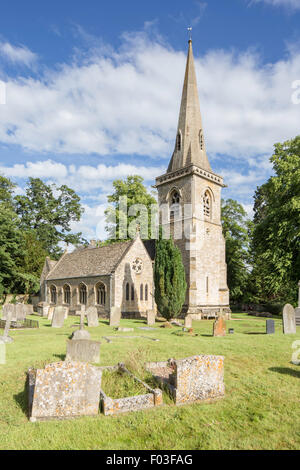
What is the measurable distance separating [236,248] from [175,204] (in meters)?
11.6

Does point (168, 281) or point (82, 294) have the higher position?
point (168, 281)

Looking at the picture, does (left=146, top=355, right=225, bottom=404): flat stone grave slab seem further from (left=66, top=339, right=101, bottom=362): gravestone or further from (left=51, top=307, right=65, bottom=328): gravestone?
(left=51, top=307, right=65, bottom=328): gravestone

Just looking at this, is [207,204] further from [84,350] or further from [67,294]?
[84,350]

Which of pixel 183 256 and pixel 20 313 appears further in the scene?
pixel 183 256

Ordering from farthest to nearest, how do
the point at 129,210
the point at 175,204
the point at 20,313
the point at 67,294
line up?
the point at 129,210, the point at 175,204, the point at 67,294, the point at 20,313

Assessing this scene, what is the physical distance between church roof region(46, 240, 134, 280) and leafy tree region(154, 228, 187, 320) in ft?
12.2

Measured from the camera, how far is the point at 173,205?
31.2 m

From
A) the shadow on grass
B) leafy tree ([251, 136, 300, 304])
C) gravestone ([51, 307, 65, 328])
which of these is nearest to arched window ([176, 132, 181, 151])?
leafy tree ([251, 136, 300, 304])

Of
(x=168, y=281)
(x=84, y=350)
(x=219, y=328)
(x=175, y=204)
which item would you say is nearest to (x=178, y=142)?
(x=175, y=204)

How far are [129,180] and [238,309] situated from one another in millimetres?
22296

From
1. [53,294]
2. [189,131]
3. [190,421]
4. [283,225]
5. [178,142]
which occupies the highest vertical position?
[189,131]

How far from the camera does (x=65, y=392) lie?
544 centimetres

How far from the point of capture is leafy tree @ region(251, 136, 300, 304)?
23.2 meters
